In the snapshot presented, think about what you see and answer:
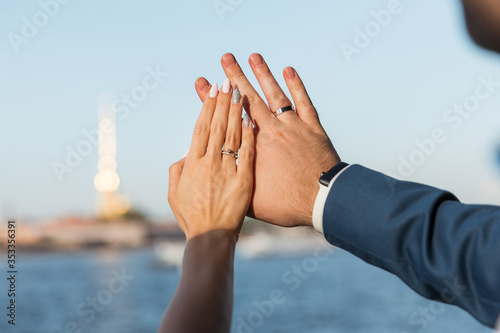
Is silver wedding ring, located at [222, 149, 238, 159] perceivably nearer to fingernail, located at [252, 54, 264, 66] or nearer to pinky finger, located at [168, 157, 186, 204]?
pinky finger, located at [168, 157, 186, 204]

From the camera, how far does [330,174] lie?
1090 mm

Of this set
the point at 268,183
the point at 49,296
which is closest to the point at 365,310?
the point at 49,296

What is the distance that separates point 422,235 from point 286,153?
17.6 inches

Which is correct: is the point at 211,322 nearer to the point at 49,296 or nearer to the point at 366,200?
the point at 366,200

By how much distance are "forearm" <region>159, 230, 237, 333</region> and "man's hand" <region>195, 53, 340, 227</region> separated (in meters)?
0.18

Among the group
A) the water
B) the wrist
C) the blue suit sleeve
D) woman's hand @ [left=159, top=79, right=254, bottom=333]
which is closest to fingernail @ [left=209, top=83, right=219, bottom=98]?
woman's hand @ [left=159, top=79, right=254, bottom=333]

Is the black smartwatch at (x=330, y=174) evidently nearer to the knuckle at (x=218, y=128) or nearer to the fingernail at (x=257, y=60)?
the knuckle at (x=218, y=128)

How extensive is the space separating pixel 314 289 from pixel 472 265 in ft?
152

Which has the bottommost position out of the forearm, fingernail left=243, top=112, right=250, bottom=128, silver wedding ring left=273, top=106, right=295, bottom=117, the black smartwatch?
the forearm

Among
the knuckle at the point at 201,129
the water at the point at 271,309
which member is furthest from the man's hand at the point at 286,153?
the water at the point at 271,309

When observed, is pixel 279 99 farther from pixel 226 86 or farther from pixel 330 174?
pixel 330 174

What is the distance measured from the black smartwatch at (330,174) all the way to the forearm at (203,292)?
0.21 m

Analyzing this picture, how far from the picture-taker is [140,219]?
7125cm

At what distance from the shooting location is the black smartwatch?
1078 millimetres
